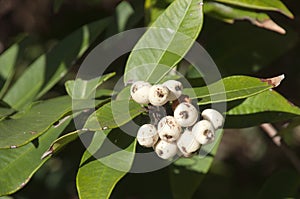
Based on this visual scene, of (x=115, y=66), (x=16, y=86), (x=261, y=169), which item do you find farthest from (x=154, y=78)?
(x=261, y=169)

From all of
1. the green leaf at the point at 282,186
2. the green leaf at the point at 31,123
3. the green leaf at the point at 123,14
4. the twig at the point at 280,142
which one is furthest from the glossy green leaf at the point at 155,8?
the green leaf at the point at 282,186

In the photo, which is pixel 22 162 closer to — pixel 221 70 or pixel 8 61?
pixel 8 61

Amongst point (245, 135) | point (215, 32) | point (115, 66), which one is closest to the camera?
point (215, 32)

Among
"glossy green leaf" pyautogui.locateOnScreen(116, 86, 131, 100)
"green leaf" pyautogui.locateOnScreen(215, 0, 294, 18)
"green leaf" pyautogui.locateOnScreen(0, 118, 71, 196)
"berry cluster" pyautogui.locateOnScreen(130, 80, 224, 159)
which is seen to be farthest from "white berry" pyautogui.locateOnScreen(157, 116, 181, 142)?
"green leaf" pyautogui.locateOnScreen(215, 0, 294, 18)

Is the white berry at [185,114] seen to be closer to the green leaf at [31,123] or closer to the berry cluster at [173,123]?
the berry cluster at [173,123]

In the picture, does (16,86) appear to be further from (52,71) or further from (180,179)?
(180,179)

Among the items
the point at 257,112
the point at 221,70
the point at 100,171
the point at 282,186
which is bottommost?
the point at 282,186

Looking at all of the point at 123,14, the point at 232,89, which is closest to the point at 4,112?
the point at 232,89
